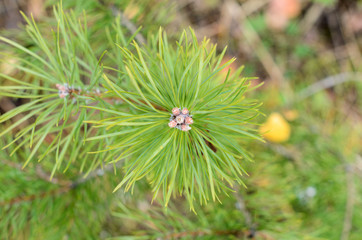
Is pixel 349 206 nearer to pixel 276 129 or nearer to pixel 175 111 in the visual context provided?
pixel 276 129

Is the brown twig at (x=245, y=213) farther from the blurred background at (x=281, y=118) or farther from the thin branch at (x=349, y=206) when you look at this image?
the thin branch at (x=349, y=206)

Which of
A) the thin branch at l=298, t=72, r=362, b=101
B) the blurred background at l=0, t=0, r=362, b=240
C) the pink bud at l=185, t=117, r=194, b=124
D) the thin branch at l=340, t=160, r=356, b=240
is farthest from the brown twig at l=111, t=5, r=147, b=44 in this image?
the thin branch at l=298, t=72, r=362, b=101

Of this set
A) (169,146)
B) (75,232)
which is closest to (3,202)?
(75,232)

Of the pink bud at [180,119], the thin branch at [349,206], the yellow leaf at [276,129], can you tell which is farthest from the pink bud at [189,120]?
the thin branch at [349,206]

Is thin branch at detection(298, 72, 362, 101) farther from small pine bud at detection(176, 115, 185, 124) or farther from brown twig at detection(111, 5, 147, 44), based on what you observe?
small pine bud at detection(176, 115, 185, 124)

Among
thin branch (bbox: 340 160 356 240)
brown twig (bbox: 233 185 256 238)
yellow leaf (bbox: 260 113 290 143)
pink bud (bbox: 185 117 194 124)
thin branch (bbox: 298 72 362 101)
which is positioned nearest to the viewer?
pink bud (bbox: 185 117 194 124)

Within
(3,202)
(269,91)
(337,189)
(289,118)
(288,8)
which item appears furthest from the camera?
(288,8)

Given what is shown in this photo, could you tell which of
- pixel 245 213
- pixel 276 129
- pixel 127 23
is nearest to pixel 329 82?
pixel 276 129

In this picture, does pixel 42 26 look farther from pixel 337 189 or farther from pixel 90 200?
pixel 337 189
